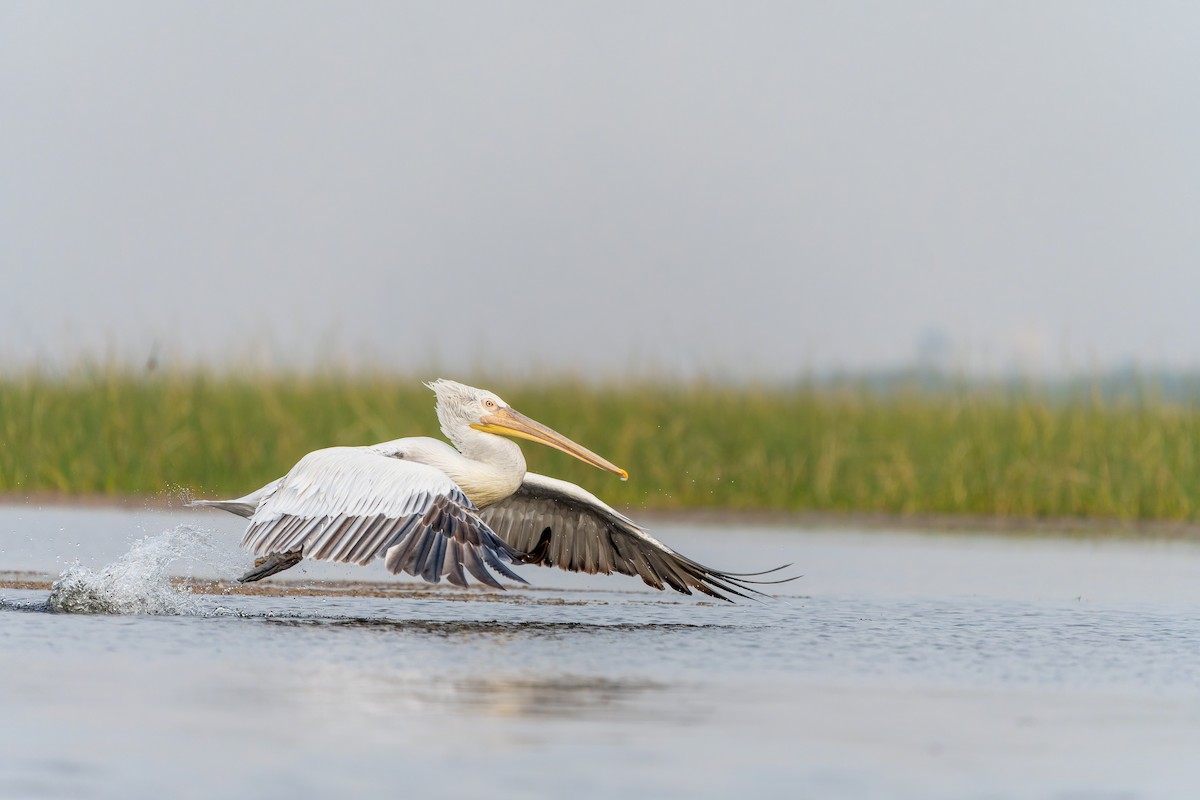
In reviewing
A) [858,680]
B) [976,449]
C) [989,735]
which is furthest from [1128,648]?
[976,449]

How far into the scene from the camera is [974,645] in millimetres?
7141

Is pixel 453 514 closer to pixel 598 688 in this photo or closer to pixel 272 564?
pixel 272 564

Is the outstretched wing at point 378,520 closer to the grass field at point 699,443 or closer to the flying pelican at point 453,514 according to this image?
the flying pelican at point 453,514

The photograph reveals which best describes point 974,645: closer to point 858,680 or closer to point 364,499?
point 858,680

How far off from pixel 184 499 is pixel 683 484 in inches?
167

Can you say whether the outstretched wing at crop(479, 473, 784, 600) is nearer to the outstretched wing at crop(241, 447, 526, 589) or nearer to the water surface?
the water surface

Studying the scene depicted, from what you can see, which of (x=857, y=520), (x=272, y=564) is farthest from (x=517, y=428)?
(x=857, y=520)

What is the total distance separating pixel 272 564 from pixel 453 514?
4.61 ft

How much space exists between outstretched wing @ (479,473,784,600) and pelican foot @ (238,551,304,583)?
120cm

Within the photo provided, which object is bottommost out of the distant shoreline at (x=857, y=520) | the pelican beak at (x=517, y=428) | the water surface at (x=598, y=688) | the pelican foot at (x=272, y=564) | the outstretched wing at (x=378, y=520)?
the water surface at (x=598, y=688)

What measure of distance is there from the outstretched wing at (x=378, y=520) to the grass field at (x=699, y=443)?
21.4 feet

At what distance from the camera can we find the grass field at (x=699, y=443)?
14.2 metres

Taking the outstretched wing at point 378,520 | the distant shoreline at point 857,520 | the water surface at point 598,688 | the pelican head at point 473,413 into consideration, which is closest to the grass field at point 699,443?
the distant shoreline at point 857,520

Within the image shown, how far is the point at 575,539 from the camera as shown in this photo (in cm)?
903
